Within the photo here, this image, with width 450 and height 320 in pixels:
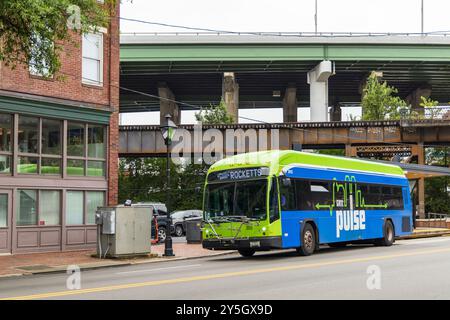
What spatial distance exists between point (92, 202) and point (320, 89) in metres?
41.0

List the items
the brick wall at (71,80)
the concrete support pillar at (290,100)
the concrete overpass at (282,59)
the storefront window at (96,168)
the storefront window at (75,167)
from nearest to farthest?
the brick wall at (71,80) < the storefront window at (75,167) < the storefront window at (96,168) < the concrete overpass at (282,59) < the concrete support pillar at (290,100)

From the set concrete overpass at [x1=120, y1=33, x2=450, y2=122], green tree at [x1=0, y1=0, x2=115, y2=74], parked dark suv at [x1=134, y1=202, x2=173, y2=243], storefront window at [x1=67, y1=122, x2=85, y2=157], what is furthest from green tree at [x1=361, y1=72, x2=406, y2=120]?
green tree at [x1=0, y1=0, x2=115, y2=74]

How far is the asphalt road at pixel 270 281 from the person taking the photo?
34.5 ft

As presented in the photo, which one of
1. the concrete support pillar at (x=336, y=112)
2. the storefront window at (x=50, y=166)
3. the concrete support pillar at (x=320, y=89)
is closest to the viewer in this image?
the storefront window at (x=50, y=166)

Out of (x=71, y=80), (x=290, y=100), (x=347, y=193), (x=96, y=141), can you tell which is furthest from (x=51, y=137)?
(x=290, y=100)

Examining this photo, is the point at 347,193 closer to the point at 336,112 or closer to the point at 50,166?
the point at 50,166

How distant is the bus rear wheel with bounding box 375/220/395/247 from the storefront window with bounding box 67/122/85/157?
11637 mm

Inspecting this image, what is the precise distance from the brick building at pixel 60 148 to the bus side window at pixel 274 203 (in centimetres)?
810

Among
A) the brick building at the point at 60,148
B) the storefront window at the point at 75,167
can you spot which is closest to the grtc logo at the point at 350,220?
the brick building at the point at 60,148

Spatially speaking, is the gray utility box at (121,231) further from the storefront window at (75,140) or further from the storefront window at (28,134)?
the storefront window at (75,140)

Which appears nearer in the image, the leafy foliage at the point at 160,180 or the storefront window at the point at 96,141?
the storefront window at the point at 96,141

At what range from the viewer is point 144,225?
68.7ft

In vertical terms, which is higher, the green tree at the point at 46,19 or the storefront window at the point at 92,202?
the green tree at the point at 46,19

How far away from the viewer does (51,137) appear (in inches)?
894
